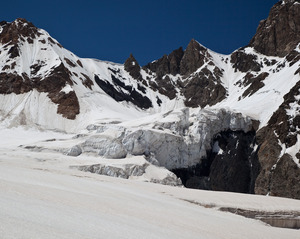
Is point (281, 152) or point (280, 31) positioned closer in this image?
point (281, 152)

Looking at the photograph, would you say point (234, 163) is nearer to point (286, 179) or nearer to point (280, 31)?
point (286, 179)

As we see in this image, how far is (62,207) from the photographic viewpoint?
902cm

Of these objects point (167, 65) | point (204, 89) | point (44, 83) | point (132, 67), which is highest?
point (167, 65)

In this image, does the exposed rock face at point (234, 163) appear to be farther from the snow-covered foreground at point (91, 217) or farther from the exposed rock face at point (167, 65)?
the exposed rock face at point (167, 65)

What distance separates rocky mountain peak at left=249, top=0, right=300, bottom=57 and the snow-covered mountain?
35 centimetres

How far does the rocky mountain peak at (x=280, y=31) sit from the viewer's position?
100850mm

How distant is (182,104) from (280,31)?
38.8m

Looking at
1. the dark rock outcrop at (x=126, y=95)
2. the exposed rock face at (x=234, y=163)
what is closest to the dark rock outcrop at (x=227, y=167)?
the exposed rock face at (x=234, y=163)

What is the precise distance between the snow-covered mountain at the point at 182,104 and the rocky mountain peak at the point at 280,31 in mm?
350

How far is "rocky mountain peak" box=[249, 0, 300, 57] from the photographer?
331 feet

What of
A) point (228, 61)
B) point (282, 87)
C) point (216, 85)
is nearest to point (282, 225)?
point (282, 87)

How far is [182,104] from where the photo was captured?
10881 cm

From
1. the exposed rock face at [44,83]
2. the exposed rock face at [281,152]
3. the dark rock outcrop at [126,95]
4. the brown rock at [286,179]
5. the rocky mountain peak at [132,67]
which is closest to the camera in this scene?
the brown rock at [286,179]

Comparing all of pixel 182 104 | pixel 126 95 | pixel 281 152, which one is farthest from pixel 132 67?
pixel 281 152
